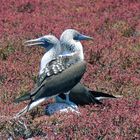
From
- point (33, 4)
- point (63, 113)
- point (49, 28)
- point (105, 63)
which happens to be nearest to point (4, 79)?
point (105, 63)

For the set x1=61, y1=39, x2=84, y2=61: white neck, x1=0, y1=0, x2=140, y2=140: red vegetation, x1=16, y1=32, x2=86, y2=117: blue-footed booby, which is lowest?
x1=0, y1=0, x2=140, y2=140: red vegetation

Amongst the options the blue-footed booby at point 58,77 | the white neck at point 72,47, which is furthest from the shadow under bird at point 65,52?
the blue-footed booby at point 58,77

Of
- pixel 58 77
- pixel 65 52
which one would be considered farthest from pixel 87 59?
pixel 58 77

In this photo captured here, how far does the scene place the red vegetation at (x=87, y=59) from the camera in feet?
27.9

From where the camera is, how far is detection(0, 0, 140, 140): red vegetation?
850 centimetres

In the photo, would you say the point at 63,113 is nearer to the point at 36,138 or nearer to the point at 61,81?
the point at 61,81

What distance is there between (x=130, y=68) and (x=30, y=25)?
596 centimetres

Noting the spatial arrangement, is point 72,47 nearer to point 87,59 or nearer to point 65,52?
point 65,52

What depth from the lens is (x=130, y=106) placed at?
387 inches

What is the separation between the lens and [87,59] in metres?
14.5

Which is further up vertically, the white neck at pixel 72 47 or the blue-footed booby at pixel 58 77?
the white neck at pixel 72 47

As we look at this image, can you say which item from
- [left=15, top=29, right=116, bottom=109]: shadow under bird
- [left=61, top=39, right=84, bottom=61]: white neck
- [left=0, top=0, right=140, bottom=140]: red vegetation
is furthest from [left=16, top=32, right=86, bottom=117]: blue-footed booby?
[left=0, top=0, right=140, bottom=140]: red vegetation

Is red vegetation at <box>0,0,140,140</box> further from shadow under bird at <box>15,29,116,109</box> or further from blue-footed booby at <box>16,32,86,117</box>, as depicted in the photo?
blue-footed booby at <box>16,32,86,117</box>

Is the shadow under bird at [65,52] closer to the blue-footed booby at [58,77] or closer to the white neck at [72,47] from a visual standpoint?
the white neck at [72,47]
